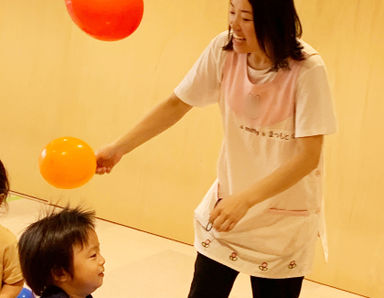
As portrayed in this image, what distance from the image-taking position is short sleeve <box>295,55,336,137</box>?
4.37 feet

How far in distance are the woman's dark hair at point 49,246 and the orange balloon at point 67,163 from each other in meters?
0.14

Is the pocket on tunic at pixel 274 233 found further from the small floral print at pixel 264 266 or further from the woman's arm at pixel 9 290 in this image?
the woman's arm at pixel 9 290

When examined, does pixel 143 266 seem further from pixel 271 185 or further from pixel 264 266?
pixel 271 185

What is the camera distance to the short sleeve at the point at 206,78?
1.49 m

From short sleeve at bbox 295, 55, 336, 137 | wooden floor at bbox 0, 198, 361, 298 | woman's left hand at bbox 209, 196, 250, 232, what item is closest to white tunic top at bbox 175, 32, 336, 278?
short sleeve at bbox 295, 55, 336, 137

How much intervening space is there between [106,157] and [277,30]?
574 millimetres

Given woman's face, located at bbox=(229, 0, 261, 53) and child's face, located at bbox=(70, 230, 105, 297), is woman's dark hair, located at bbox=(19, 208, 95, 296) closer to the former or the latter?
child's face, located at bbox=(70, 230, 105, 297)

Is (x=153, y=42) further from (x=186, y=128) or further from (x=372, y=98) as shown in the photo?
(x=372, y=98)

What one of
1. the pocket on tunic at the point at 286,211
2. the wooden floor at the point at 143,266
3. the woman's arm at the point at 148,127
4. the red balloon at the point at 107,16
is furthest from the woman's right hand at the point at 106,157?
the wooden floor at the point at 143,266

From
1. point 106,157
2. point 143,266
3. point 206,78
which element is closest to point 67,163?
point 106,157

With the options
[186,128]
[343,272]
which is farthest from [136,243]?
[343,272]

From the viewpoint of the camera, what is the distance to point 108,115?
3455 mm

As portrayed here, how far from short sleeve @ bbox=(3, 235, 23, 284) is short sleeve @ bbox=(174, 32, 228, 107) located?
604mm

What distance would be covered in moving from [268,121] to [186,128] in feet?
5.89
